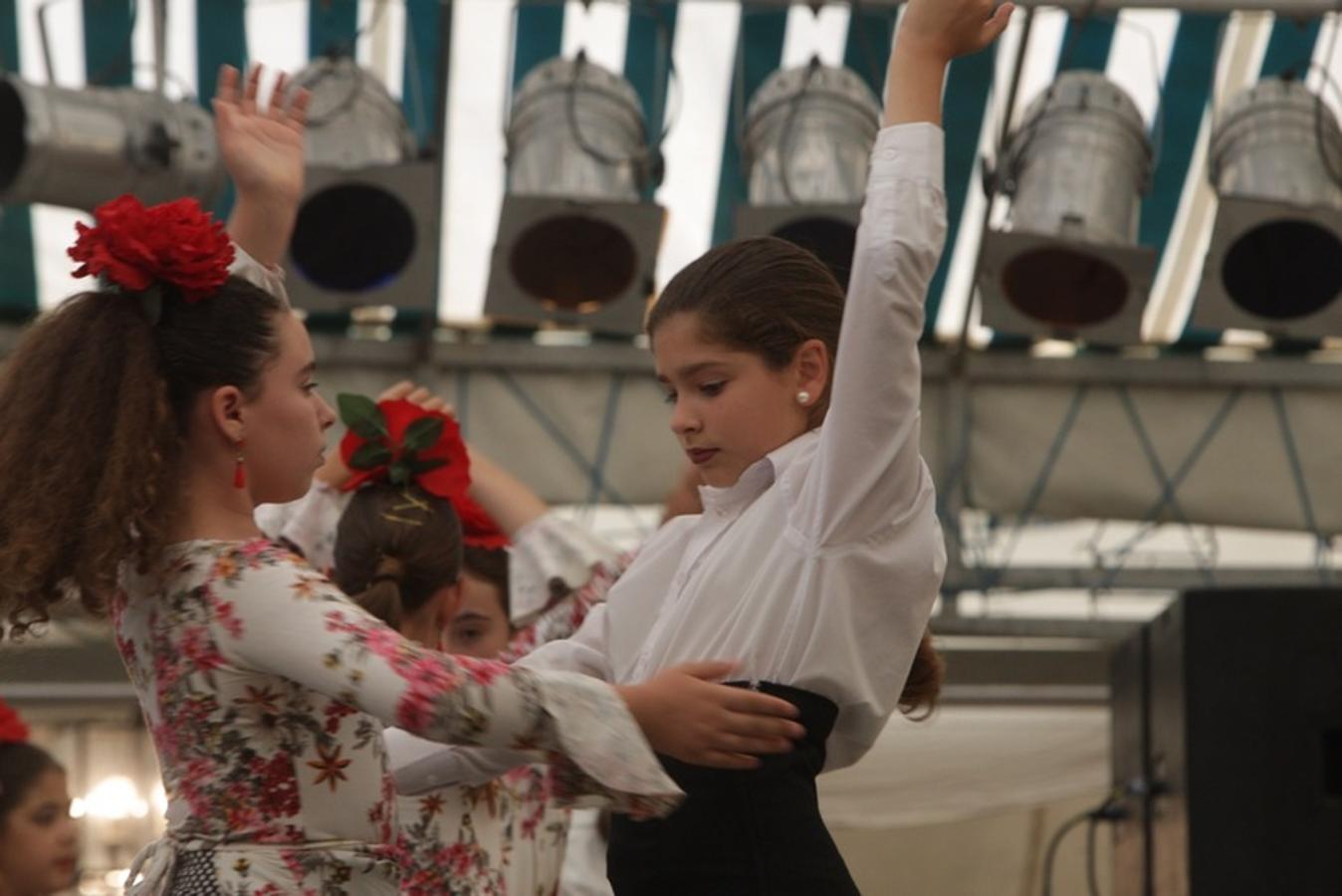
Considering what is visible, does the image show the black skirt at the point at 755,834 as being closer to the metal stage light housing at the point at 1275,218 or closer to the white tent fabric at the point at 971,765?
the metal stage light housing at the point at 1275,218

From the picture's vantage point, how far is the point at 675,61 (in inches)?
223

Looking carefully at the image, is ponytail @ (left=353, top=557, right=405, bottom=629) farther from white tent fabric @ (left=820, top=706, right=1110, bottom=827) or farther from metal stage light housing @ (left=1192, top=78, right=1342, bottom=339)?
white tent fabric @ (left=820, top=706, right=1110, bottom=827)

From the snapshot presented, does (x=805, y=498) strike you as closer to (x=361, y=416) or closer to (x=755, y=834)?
(x=755, y=834)

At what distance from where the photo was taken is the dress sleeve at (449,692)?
154cm

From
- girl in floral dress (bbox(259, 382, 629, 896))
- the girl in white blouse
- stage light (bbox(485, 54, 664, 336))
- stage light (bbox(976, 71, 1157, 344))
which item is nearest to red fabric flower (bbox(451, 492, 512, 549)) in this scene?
girl in floral dress (bbox(259, 382, 629, 896))

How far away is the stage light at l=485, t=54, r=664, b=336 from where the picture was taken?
4660 mm

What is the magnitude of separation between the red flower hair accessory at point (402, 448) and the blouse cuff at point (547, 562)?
0.22m

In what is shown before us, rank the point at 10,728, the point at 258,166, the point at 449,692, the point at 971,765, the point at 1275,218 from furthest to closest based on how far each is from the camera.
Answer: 1. the point at 971,765
2. the point at 1275,218
3. the point at 10,728
4. the point at 258,166
5. the point at 449,692

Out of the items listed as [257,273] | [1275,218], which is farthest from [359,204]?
[257,273]

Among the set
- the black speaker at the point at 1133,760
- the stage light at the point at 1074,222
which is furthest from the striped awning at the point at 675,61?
the black speaker at the point at 1133,760

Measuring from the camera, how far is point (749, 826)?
167 centimetres

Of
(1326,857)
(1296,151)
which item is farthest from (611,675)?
(1296,151)

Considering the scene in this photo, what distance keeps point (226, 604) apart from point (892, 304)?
1.72 feet

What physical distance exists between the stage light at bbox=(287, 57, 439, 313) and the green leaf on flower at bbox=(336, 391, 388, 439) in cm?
220
